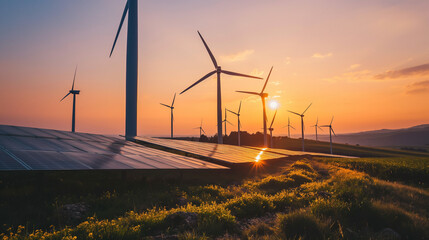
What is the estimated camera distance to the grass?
9.77 meters

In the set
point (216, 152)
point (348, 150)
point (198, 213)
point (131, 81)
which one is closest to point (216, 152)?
point (216, 152)

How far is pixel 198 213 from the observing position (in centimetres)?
1155

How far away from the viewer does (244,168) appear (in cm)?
3544

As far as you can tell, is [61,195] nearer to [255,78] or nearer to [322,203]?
[322,203]

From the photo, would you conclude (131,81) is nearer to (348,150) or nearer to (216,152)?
(216,152)

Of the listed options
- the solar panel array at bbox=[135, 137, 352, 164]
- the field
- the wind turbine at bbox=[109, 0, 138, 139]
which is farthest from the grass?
the wind turbine at bbox=[109, 0, 138, 139]

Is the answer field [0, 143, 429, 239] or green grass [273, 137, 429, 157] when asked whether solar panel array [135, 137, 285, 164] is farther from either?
green grass [273, 137, 429, 157]

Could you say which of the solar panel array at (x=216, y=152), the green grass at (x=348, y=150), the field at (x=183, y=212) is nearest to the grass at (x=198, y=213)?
the field at (x=183, y=212)

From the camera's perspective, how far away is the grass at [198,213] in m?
9.77

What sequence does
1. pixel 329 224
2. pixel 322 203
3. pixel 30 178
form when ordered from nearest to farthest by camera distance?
pixel 329 224 → pixel 322 203 → pixel 30 178

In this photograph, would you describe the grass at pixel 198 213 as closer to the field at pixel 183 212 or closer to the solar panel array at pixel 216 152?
the field at pixel 183 212

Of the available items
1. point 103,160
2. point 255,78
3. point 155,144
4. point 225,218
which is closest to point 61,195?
point 103,160

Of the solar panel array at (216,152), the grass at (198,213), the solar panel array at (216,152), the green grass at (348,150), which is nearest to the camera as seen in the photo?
the grass at (198,213)

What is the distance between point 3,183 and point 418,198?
1146 inches
